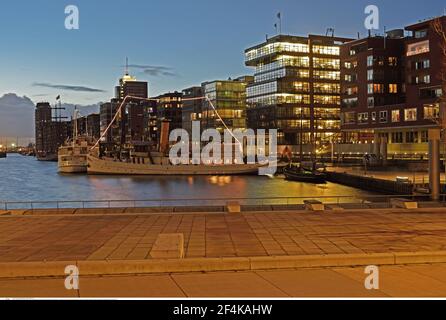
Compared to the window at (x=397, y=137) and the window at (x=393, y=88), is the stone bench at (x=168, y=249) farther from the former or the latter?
the window at (x=393, y=88)

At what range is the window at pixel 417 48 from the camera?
9225 centimetres

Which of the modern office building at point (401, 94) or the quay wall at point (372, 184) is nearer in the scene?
the quay wall at point (372, 184)

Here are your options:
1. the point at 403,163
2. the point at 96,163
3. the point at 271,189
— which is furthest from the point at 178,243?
the point at 96,163

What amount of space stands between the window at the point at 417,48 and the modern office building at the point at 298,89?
46.1 metres

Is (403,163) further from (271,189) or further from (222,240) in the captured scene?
(222,240)

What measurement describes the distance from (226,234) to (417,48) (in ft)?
293

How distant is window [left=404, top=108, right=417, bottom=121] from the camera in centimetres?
9288

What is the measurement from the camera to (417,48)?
94500 millimetres

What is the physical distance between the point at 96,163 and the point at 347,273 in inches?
4129

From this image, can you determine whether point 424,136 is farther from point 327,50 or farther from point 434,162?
point 434,162

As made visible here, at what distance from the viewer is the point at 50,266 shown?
11.6 metres

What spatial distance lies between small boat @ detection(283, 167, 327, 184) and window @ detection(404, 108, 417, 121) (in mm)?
24401

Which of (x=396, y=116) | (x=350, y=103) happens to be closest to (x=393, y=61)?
(x=350, y=103)

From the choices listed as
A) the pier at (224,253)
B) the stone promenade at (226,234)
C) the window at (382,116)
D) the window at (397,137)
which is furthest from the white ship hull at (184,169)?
the pier at (224,253)
